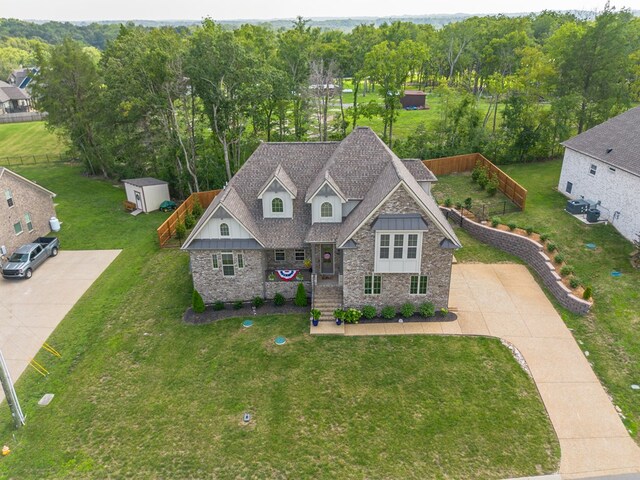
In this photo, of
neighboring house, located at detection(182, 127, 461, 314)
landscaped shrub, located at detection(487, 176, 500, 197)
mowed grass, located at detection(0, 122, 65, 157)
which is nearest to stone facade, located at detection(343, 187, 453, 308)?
neighboring house, located at detection(182, 127, 461, 314)

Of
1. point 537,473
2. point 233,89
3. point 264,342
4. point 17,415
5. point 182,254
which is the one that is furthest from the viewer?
point 233,89

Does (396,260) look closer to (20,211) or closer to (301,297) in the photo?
(301,297)

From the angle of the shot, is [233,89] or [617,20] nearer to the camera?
[233,89]

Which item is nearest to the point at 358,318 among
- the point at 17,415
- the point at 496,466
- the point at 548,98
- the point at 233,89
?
the point at 496,466

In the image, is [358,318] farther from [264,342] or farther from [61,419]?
[61,419]

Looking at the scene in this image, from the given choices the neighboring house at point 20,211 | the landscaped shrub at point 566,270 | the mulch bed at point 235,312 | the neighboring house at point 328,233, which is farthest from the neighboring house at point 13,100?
the landscaped shrub at point 566,270

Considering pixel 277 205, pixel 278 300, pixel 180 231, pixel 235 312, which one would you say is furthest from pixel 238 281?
pixel 180 231

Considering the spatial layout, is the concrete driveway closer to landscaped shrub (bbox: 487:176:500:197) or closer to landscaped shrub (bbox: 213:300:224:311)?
landscaped shrub (bbox: 213:300:224:311)
